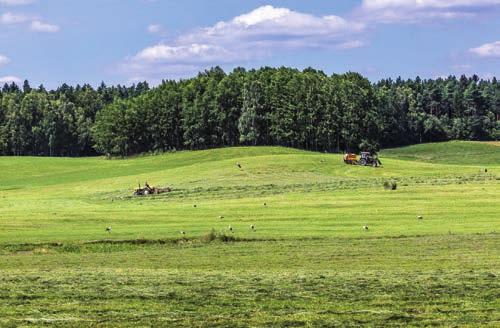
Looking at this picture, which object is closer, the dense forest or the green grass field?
the green grass field

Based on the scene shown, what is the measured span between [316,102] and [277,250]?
390ft

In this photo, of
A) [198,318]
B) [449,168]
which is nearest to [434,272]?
[198,318]

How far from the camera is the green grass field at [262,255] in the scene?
1888 cm

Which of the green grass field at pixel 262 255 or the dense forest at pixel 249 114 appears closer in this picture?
the green grass field at pixel 262 255

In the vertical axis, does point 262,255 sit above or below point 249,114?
below

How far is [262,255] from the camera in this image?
32.1 m

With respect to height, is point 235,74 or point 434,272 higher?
point 235,74

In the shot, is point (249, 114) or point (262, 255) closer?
point (262, 255)

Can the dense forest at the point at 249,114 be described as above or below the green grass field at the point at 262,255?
above

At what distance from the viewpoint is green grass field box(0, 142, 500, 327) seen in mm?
18875

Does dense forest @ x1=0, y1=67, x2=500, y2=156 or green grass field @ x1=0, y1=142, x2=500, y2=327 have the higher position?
dense forest @ x1=0, y1=67, x2=500, y2=156

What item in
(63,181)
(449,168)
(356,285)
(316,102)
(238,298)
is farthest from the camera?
(316,102)

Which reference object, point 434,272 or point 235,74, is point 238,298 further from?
point 235,74

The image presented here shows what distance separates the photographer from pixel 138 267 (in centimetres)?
2923
